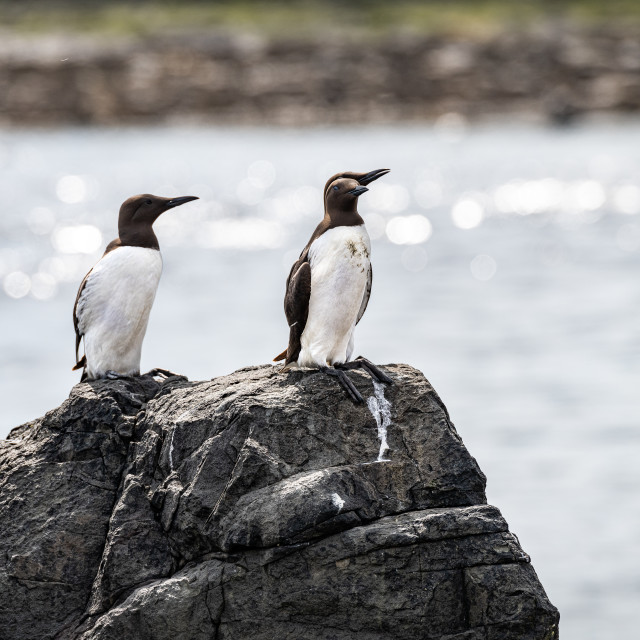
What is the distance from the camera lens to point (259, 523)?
19.9 feet

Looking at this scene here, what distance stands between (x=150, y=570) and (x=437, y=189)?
108 feet

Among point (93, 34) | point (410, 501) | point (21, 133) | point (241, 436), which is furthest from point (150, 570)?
point (93, 34)

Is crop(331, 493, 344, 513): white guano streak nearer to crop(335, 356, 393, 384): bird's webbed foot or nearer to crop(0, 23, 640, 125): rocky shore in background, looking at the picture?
crop(335, 356, 393, 384): bird's webbed foot

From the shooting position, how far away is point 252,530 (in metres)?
6.05

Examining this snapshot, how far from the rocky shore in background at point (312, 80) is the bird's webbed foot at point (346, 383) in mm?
56026

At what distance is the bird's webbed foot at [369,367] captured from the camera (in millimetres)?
6738

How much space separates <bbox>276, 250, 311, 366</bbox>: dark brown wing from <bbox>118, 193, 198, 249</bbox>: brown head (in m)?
1.29

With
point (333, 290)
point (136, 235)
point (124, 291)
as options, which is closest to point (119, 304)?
point (124, 291)

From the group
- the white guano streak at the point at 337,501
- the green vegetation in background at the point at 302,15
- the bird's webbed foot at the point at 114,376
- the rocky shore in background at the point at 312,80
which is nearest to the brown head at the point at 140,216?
the bird's webbed foot at the point at 114,376

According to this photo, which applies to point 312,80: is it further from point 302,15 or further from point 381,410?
point 381,410

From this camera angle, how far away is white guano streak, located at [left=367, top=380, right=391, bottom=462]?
6.52 metres

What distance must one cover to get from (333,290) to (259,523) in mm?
1672

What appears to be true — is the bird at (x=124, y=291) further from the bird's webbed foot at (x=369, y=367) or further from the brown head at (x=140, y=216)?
the bird's webbed foot at (x=369, y=367)

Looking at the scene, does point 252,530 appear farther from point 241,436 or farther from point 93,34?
point 93,34
